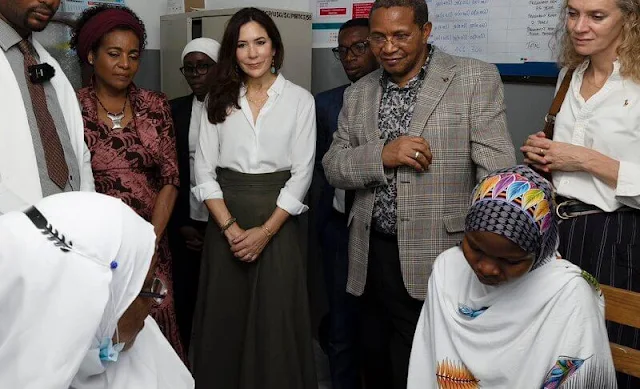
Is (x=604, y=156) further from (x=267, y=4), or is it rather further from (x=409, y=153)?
(x=267, y=4)

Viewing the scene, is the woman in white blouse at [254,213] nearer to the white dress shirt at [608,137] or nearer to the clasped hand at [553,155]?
the clasped hand at [553,155]

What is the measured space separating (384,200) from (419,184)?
0.46 ft

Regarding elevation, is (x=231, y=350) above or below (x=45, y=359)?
below

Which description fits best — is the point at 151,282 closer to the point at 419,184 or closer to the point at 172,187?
the point at 419,184

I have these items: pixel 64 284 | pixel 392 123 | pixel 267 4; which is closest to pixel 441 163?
pixel 392 123

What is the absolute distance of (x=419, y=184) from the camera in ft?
6.84

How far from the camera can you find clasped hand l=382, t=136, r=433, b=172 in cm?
201

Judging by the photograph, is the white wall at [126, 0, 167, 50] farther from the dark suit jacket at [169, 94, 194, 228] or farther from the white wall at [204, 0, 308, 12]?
the dark suit jacket at [169, 94, 194, 228]

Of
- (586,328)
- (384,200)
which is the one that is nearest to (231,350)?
(384,200)

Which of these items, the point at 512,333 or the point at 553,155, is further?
the point at 553,155

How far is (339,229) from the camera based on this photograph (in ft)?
9.71

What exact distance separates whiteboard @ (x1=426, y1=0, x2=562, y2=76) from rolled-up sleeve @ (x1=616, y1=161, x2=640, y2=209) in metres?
0.91

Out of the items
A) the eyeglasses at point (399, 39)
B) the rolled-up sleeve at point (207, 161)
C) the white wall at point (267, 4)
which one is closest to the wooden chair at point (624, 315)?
the eyeglasses at point (399, 39)

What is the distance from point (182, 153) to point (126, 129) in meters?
0.57
